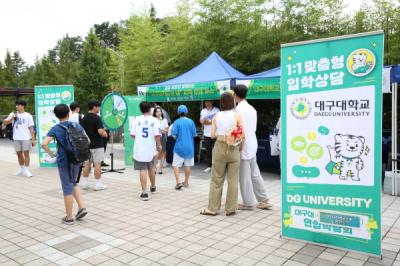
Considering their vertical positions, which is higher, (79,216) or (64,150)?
(64,150)

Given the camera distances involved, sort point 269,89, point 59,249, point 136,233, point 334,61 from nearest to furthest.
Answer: point 334,61, point 59,249, point 136,233, point 269,89

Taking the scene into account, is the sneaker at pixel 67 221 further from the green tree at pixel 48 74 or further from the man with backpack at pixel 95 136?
the green tree at pixel 48 74

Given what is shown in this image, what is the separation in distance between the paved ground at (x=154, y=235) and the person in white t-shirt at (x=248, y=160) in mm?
191

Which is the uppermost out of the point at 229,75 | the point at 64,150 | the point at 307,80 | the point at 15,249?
the point at 229,75

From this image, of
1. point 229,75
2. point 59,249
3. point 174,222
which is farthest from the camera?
point 229,75

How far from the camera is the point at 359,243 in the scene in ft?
11.4

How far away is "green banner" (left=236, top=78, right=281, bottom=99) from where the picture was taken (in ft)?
23.0

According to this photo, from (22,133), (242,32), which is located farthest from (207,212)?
(242,32)

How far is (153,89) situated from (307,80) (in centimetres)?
631

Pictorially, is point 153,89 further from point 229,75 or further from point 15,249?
point 15,249

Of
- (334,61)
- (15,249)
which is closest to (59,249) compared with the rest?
(15,249)

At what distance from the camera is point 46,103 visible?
30.0 feet

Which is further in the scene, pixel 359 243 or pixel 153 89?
pixel 153 89

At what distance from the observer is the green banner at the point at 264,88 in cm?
700
